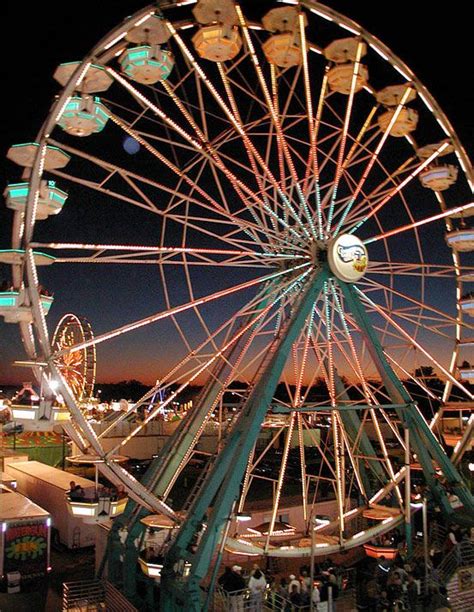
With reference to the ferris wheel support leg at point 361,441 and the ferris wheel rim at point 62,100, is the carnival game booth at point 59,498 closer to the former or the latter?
the ferris wheel support leg at point 361,441

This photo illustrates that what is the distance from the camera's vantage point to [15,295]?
9.85 meters

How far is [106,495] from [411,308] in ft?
26.0

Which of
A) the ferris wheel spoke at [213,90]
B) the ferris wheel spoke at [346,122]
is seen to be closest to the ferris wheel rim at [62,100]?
the ferris wheel spoke at [346,122]

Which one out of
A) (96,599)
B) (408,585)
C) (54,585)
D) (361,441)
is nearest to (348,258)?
(361,441)

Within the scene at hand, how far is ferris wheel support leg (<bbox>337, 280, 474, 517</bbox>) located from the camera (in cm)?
1300

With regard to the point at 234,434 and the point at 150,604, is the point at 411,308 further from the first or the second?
the point at 150,604

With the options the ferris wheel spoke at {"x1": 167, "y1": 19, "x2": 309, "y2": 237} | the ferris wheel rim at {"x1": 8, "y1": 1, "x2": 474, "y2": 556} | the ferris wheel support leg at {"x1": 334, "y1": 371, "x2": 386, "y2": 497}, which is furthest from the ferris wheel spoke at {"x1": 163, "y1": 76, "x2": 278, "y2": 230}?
the ferris wheel support leg at {"x1": 334, "y1": 371, "x2": 386, "y2": 497}

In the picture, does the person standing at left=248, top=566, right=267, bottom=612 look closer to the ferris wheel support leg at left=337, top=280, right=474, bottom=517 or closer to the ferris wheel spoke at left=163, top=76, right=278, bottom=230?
the ferris wheel support leg at left=337, top=280, right=474, bottom=517

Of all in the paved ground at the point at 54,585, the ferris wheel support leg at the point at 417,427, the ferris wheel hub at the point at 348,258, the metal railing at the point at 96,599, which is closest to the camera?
the metal railing at the point at 96,599

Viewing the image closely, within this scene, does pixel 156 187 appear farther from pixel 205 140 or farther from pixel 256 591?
pixel 256 591

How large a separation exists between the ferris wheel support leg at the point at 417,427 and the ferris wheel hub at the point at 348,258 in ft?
1.27

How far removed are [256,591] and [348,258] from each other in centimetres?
652


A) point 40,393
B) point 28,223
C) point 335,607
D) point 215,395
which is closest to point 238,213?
point 215,395

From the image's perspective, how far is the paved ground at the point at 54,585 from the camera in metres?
12.9
